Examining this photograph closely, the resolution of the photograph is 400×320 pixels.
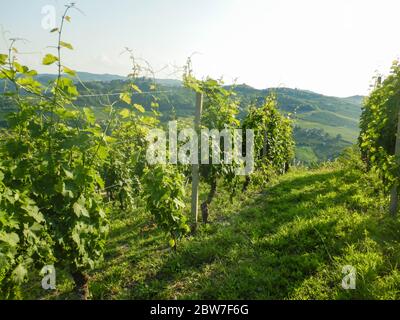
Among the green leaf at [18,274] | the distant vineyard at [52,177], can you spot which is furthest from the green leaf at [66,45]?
the green leaf at [18,274]

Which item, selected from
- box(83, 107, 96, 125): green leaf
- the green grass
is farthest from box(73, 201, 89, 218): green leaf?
A: the green grass

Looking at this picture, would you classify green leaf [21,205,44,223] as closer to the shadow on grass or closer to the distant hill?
the shadow on grass

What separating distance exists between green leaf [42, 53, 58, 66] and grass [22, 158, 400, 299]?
345 cm

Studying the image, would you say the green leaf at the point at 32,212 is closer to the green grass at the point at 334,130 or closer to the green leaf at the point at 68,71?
the green leaf at the point at 68,71

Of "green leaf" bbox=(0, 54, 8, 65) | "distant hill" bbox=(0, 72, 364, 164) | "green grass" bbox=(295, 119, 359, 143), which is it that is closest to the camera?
"green leaf" bbox=(0, 54, 8, 65)

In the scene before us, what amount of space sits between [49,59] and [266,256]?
4.28 metres

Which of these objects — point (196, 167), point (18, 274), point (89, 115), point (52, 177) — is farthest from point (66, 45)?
point (196, 167)

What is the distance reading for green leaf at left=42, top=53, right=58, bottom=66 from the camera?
11.2 ft

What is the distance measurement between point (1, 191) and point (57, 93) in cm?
131

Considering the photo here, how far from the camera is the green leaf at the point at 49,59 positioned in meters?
3.41

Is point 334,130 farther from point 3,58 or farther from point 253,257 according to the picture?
point 3,58

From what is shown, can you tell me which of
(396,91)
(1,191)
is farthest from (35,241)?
(396,91)

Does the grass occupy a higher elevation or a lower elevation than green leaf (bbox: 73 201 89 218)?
lower
